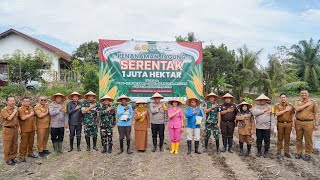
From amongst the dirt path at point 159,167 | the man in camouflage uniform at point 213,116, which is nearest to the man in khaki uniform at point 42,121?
the dirt path at point 159,167

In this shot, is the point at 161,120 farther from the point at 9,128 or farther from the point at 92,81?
the point at 92,81

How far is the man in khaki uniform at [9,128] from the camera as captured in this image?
21.5 feet

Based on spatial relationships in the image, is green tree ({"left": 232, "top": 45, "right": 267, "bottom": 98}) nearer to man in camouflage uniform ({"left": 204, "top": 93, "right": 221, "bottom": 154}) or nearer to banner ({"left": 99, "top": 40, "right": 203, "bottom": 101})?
banner ({"left": 99, "top": 40, "right": 203, "bottom": 101})

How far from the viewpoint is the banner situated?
11102 mm

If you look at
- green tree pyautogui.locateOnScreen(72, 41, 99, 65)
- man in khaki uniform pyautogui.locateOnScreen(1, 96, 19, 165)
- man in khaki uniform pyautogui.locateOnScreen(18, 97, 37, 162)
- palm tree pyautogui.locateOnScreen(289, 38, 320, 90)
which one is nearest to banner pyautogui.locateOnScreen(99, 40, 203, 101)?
man in khaki uniform pyautogui.locateOnScreen(18, 97, 37, 162)

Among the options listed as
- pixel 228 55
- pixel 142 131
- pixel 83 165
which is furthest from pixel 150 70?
pixel 228 55

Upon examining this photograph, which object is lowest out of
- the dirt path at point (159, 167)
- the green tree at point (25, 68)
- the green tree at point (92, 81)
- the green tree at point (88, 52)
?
the dirt path at point (159, 167)

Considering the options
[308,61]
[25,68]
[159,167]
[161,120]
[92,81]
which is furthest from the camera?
[308,61]

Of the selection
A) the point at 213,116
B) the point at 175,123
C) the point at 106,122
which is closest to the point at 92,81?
the point at 106,122

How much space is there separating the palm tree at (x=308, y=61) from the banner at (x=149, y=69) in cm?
2539

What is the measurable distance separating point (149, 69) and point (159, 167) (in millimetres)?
5220

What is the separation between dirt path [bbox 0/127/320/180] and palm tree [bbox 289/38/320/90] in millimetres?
28376

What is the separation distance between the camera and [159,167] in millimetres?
6559

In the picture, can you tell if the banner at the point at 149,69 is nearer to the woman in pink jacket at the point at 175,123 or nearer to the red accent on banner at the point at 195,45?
the red accent on banner at the point at 195,45
